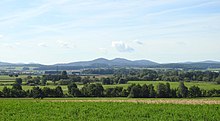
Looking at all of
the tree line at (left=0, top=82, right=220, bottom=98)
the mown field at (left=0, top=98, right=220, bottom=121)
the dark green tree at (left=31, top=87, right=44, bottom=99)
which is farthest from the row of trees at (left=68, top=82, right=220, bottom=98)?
the mown field at (left=0, top=98, right=220, bottom=121)

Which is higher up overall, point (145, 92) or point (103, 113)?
point (103, 113)

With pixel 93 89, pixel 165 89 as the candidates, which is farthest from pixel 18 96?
pixel 165 89

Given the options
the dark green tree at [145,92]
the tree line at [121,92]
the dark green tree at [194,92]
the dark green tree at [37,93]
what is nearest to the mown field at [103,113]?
the dark green tree at [37,93]

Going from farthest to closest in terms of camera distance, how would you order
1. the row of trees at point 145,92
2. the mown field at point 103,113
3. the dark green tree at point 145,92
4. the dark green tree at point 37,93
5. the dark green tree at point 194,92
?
the dark green tree at point 194,92 → the dark green tree at point 145,92 → the row of trees at point 145,92 → the dark green tree at point 37,93 → the mown field at point 103,113

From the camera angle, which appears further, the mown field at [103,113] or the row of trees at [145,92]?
the row of trees at [145,92]

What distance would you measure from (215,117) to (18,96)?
52463mm

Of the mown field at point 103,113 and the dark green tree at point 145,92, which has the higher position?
the mown field at point 103,113

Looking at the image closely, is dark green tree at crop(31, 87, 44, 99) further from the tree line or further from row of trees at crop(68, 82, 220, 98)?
row of trees at crop(68, 82, 220, 98)

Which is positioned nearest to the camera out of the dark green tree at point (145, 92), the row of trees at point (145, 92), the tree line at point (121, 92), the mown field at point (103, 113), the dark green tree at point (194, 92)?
the mown field at point (103, 113)

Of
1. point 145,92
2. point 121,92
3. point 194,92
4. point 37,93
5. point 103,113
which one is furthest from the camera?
point 121,92

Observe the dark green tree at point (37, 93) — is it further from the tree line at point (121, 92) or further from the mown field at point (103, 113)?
the mown field at point (103, 113)

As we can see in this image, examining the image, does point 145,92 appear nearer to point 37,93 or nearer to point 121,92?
point 121,92

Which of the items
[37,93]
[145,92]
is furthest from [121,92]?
[37,93]

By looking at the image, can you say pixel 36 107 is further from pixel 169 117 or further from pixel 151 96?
pixel 151 96
